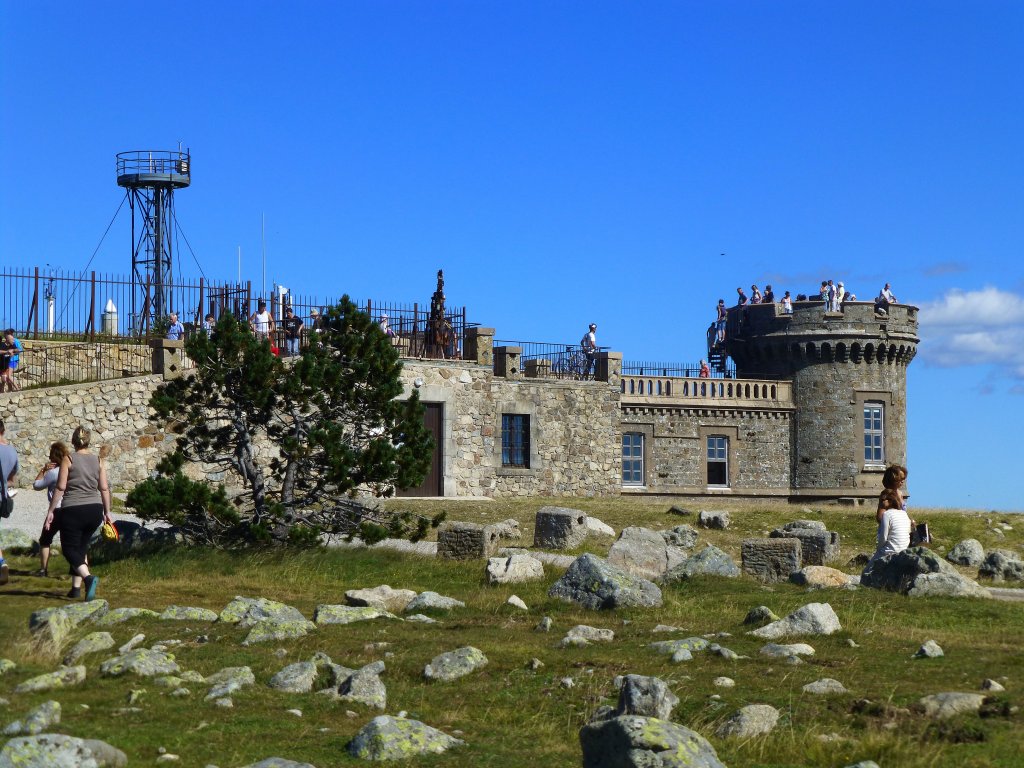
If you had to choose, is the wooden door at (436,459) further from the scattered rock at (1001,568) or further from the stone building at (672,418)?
the scattered rock at (1001,568)

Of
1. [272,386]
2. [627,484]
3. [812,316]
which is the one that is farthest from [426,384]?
[812,316]

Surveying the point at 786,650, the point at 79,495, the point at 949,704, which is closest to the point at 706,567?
the point at 786,650

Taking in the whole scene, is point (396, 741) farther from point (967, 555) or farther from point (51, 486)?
point (967, 555)

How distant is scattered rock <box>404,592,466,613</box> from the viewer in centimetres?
1338

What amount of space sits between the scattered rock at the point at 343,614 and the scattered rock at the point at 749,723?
5058 mm

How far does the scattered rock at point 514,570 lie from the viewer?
15.6 m

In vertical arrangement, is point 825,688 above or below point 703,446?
below

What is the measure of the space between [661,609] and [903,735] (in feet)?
19.2

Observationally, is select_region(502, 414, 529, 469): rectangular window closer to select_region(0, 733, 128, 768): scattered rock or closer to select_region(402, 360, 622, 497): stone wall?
select_region(402, 360, 622, 497): stone wall

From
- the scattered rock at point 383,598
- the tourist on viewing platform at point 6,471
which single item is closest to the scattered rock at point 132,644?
the scattered rock at point 383,598


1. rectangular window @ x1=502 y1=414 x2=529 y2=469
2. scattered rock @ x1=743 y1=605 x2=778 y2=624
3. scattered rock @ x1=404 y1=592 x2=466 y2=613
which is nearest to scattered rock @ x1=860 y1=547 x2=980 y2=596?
scattered rock @ x1=743 y1=605 x2=778 y2=624

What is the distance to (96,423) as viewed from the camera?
26234 mm

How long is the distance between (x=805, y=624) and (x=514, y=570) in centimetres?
481

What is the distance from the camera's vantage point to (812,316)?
4250 centimetres
